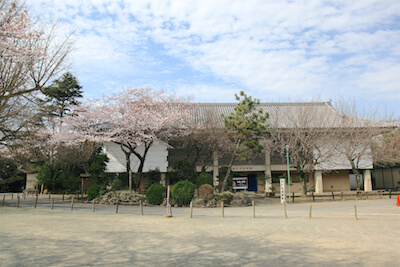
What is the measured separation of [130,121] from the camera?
2391 cm

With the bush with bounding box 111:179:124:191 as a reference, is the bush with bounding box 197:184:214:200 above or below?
below

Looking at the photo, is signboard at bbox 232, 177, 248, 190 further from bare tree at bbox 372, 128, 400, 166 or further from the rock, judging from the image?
bare tree at bbox 372, 128, 400, 166

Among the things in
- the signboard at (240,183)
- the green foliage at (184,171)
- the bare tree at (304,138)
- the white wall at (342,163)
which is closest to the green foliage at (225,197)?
the green foliage at (184,171)

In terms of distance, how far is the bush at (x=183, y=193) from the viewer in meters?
21.4

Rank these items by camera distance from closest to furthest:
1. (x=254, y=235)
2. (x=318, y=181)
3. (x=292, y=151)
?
(x=254, y=235) → (x=292, y=151) → (x=318, y=181)

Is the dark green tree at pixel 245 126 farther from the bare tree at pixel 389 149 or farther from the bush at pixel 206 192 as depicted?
the bare tree at pixel 389 149

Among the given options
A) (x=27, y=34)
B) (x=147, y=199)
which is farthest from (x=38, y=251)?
(x=147, y=199)

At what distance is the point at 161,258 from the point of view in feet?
24.5

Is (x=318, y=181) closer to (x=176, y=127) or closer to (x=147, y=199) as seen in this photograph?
(x=176, y=127)

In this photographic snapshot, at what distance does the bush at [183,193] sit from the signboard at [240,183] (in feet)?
40.5

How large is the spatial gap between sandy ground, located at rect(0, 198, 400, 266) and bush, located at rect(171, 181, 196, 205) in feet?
25.9

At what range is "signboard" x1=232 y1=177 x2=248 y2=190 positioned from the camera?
33281 millimetres

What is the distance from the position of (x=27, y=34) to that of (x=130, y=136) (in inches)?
515

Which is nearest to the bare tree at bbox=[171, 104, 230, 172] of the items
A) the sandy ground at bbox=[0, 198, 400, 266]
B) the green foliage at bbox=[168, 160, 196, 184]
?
the green foliage at bbox=[168, 160, 196, 184]
